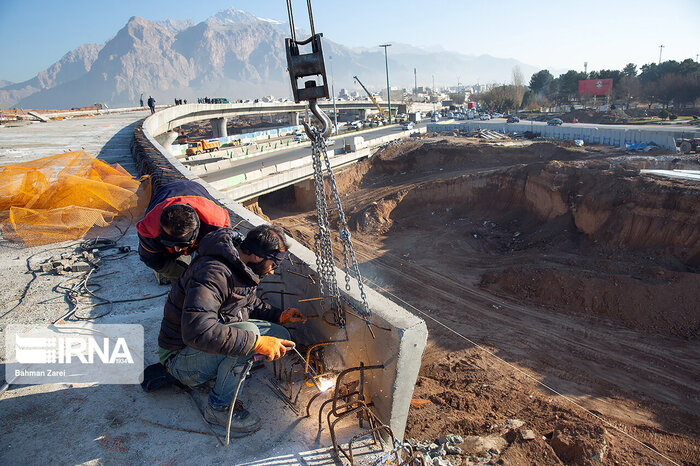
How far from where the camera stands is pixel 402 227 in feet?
69.3

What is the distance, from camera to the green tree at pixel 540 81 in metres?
67.6

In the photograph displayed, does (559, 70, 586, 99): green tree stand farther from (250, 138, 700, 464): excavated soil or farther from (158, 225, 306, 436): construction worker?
(158, 225, 306, 436): construction worker

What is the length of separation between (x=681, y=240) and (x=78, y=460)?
17.0 m

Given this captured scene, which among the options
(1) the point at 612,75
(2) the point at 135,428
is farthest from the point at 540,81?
(2) the point at 135,428

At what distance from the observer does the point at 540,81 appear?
68375mm

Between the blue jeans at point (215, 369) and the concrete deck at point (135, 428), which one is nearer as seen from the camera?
the concrete deck at point (135, 428)

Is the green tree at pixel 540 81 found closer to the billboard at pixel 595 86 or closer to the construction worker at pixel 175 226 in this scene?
the billboard at pixel 595 86

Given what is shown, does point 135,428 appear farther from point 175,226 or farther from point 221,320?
point 175,226

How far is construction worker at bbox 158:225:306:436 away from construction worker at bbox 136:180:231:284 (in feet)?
1.64

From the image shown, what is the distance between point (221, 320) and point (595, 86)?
65.6m

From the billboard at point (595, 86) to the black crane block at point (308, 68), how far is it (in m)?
63.4

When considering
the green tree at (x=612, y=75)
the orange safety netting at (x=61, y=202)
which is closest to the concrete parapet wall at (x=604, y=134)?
the orange safety netting at (x=61, y=202)

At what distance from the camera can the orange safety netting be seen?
20.9ft

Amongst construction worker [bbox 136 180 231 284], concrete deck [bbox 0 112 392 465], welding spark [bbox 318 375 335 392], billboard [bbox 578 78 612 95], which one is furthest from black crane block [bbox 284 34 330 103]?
billboard [bbox 578 78 612 95]
